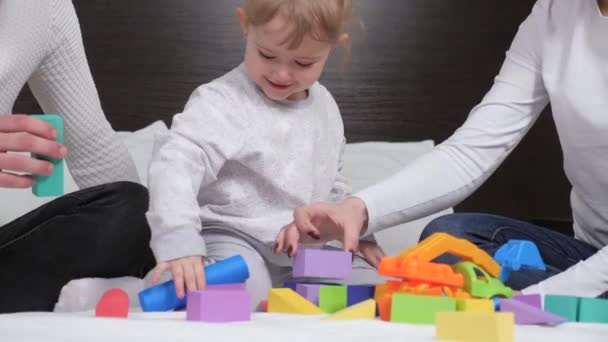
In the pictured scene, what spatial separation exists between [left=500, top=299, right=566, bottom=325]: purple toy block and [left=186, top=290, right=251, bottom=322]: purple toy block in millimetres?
257

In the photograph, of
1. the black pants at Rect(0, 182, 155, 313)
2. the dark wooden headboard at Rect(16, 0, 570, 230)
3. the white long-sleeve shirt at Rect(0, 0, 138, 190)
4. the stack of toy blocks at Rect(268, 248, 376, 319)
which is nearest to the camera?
→ the stack of toy blocks at Rect(268, 248, 376, 319)

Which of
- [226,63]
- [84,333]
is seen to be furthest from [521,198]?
[84,333]

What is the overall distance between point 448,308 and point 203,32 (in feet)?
4.19

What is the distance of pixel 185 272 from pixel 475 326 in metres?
0.40

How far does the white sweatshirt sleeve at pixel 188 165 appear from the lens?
3.53 feet

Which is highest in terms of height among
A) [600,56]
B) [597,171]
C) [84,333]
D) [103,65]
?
[103,65]

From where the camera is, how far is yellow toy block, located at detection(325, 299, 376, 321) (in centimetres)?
89

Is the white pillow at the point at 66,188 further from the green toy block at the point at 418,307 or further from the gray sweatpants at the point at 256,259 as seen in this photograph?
the green toy block at the point at 418,307

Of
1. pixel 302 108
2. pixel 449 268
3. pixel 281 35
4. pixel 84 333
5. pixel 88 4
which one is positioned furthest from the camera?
pixel 88 4

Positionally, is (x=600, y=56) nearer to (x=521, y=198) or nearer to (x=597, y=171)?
(x=597, y=171)

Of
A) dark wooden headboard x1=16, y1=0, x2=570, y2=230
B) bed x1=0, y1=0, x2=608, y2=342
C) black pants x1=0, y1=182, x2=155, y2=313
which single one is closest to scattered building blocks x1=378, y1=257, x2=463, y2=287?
black pants x1=0, y1=182, x2=155, y2=313

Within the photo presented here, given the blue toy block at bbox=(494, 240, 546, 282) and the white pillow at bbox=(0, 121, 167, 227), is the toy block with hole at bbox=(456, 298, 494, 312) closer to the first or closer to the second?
the blue toy block at bbox=(494, 240, 546, 282)

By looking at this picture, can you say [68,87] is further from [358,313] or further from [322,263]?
[358,313]

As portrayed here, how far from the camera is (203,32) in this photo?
201cm
